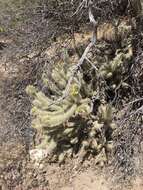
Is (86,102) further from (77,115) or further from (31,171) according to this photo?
(31,171)

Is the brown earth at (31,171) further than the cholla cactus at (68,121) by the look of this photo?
Yes

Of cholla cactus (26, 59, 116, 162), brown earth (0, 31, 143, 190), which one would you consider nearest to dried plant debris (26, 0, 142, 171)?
cholla cactus (26, 59, 116, 162)

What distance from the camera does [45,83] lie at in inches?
223

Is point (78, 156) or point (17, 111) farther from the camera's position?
point (17, 111)

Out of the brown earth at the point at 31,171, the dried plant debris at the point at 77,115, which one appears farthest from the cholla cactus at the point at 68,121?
the brown earth at the point at 31,171

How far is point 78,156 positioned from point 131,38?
162cm

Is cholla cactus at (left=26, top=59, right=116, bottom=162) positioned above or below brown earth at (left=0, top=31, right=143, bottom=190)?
above

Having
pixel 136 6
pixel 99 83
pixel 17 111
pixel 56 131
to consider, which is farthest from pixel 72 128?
pixel 136 6

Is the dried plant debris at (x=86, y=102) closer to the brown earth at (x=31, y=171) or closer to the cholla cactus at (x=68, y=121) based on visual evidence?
the cholla cactus at (x=68, y=121)

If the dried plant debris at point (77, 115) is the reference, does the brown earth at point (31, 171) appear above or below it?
below

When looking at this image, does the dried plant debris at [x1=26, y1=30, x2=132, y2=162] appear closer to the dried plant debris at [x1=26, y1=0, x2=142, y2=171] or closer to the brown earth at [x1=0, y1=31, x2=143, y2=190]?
the dried plant debris at [x1=26, y1=0, x2=142, y2=171]

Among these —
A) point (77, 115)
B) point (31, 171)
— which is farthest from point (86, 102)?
point (31, 171)

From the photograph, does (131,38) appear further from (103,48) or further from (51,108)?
(51,108)

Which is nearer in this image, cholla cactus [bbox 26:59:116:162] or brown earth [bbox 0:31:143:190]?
cholla cactus [bbox 26:59:116:162]
